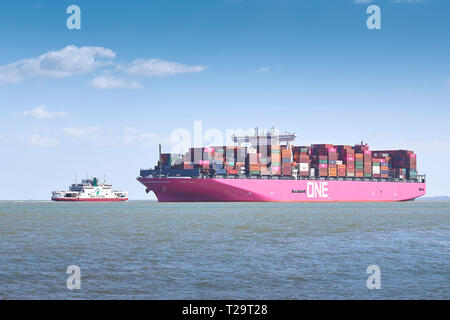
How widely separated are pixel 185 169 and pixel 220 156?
21.7 feet

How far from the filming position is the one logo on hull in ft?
334

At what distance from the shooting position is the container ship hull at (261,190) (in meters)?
88.0

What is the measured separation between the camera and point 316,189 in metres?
104

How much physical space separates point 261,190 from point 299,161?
12027 millimetres

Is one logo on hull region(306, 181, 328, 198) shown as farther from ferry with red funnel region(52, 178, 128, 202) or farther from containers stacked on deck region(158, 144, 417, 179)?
ferry with red funnel region(52, 178, 128, 202)

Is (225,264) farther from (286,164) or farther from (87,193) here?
(87,193)

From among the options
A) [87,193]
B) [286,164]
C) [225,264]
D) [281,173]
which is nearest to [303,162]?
[286,164]

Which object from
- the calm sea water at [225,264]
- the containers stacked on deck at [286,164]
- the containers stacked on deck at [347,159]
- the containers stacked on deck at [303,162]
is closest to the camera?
the calm sea water at [225,264]

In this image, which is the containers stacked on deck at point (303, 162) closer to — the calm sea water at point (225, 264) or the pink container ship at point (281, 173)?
the pink container ship at point (281, 173)

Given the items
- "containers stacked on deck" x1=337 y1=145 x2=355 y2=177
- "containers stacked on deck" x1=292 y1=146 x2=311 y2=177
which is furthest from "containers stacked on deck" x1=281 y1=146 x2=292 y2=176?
"containers stacked on deck" x1=337 y1=145 x2=355 y2=177

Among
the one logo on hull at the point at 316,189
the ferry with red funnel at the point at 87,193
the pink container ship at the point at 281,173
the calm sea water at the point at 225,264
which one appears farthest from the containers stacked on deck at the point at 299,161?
the calm sea water at the point at 225,264

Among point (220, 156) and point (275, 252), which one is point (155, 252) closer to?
point (275, 252)
